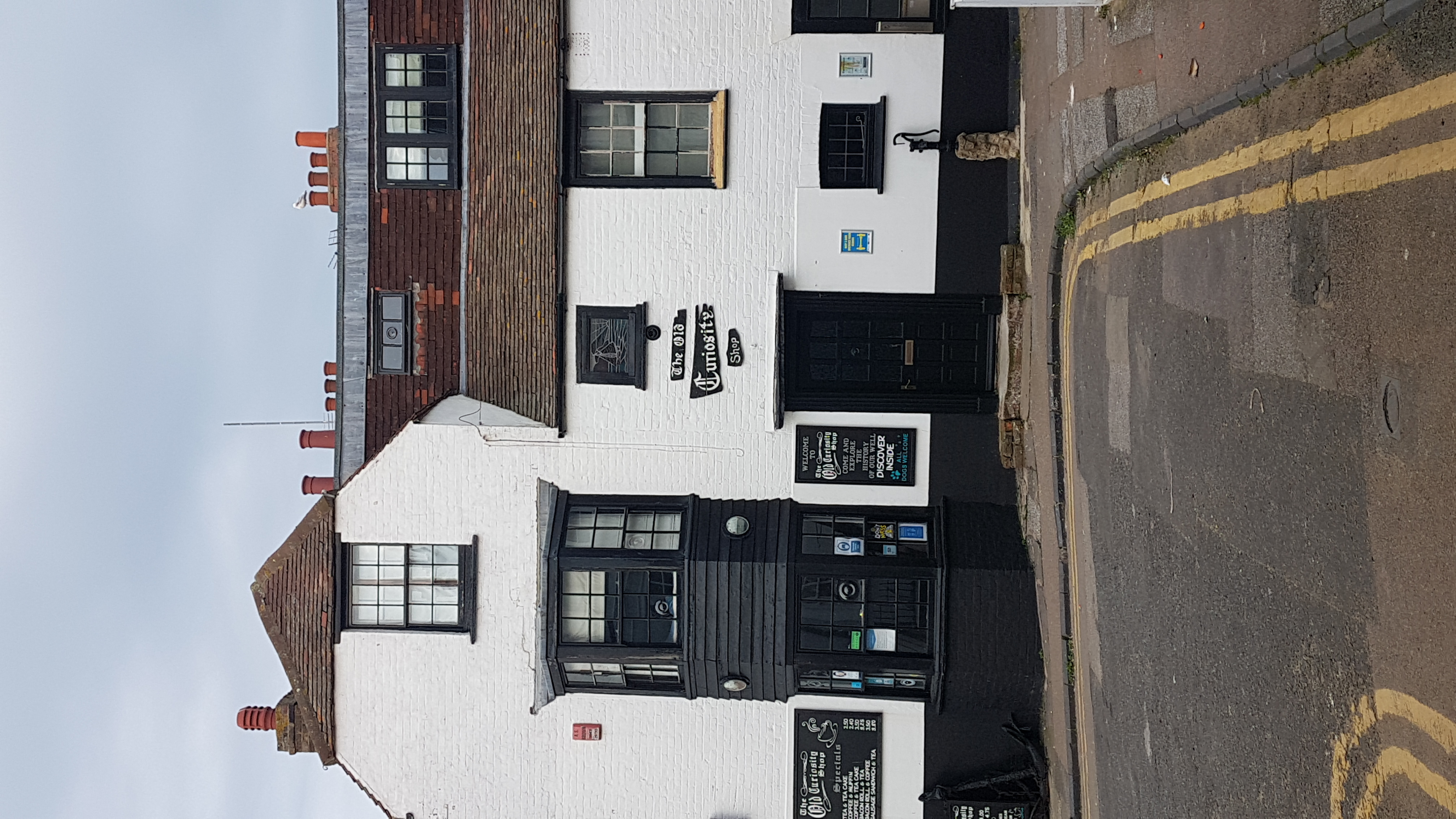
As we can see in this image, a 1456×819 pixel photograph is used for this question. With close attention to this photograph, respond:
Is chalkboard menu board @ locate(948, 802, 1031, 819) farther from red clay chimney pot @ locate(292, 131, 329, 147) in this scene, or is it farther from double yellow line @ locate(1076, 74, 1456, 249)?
red clay chimney pot @ locate(292, 131, 329, 147)

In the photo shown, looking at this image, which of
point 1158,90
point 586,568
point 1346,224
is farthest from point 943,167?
point 1346,224

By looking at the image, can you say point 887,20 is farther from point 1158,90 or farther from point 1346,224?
point 1346,224

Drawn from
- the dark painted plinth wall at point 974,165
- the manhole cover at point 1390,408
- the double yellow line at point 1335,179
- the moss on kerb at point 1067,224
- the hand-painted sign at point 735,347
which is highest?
the dark painted plinth wall at point 974,165

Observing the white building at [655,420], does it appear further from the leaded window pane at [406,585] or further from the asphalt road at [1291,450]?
the asphalt road at [1291,450]

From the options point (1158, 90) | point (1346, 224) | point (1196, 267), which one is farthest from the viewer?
point (1158, 90)

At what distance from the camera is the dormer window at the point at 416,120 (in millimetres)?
15531

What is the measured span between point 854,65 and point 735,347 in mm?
4262

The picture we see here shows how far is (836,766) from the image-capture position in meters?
15.2

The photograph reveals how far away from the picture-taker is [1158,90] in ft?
32.4

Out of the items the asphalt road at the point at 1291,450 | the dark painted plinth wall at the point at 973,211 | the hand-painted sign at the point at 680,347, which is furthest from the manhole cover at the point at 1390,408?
the hand-painted sign at the point at 680,347

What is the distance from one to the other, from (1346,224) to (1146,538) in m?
4.25

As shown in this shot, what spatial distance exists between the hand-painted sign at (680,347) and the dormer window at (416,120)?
3.78 metres

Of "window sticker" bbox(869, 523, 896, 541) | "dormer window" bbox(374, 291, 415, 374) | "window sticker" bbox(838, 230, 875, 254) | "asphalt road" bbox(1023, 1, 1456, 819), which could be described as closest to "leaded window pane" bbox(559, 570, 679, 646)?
"window sticker" bbox(869, 523, 896, 541)

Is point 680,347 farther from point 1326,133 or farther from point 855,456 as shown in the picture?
point 1326,133
